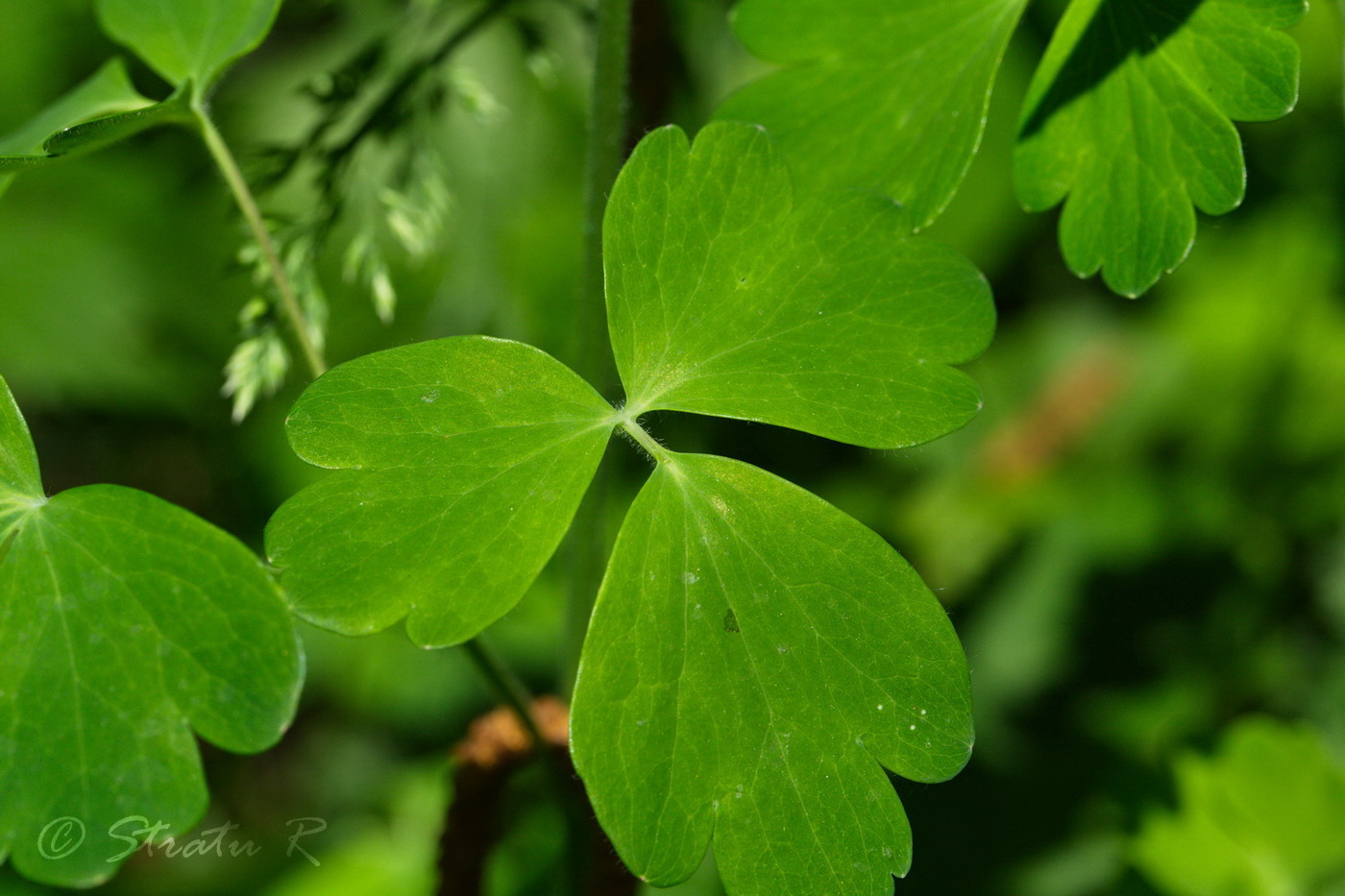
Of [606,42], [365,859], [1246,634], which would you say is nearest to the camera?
[606,42]

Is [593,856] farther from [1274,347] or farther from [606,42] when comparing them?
[1274,347]

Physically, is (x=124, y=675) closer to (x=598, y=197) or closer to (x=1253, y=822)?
(x=598, y=197)

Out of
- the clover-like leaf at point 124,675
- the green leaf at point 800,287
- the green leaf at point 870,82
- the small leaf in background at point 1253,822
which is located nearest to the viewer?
the clover-like leaf at point 124,675

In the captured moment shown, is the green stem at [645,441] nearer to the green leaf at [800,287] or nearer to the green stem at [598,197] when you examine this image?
the green leaf at [800,287]

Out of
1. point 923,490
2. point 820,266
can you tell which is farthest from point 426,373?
point 923,490

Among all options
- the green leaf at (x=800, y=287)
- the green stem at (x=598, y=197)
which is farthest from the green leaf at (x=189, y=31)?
the green leaf at (x=800, y=287)

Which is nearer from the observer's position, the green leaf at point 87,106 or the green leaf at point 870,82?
the green leaf at point 870,82

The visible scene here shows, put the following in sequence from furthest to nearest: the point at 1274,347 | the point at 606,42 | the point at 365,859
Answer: the point at 1274,347 < the point at 365,859 < the point at 606,42
